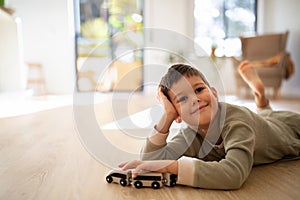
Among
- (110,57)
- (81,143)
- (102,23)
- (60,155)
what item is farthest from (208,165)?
(102,23)

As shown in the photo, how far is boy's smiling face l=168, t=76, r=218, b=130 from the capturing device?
914 millimetres

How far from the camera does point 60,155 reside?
121 centimetres

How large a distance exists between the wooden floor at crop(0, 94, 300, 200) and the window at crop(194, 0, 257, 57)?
3774mm

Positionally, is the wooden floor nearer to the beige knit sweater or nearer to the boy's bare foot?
the beige knit sweater

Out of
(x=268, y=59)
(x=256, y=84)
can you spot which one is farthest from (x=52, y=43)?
(x=256, y=84)

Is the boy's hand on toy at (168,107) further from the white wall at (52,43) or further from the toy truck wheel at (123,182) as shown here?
the white wall at (52,43)

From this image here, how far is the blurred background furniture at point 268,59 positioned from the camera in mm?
3666

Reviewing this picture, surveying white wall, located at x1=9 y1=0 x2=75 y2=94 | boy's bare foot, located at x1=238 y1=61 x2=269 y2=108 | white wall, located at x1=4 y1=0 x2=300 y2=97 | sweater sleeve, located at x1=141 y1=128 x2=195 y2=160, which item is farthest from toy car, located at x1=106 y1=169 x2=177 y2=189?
white wall, located at x1=9 y1=0 x2=75 y2=94

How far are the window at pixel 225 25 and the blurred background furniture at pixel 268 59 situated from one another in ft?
2.63

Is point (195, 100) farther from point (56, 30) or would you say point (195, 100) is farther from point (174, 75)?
point (56, 30)

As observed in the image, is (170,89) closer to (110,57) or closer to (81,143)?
(81,143)

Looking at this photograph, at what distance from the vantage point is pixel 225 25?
5020mm

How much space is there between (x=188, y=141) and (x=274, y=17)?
437 cm

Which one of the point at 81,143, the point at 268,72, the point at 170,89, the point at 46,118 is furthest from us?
the point at 268,72
